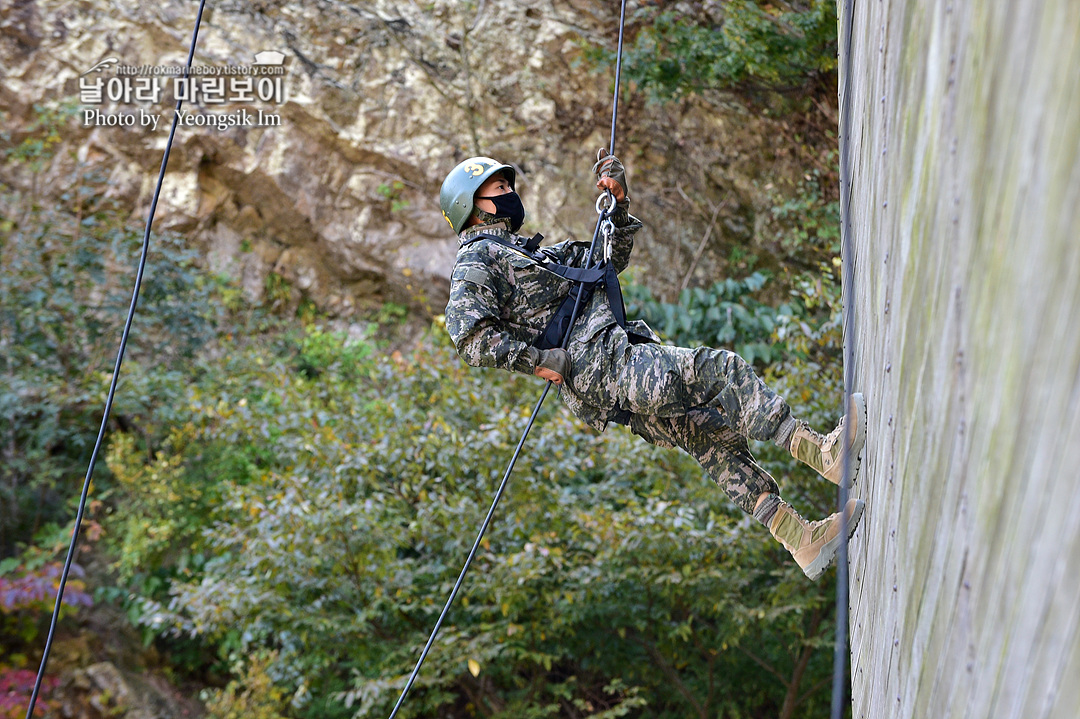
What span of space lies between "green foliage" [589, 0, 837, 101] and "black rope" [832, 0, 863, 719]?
5816 millimetres

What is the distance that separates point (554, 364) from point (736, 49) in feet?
23.6

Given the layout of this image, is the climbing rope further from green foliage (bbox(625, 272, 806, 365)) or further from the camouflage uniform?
green foliage (bbox(625, 272, 806, 365))

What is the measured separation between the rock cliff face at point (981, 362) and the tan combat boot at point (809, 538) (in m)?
1.00

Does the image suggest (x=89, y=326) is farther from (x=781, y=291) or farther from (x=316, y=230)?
(x=781, y=291)

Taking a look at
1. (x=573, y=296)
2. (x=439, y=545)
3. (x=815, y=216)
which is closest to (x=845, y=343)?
(x=573, y=296)

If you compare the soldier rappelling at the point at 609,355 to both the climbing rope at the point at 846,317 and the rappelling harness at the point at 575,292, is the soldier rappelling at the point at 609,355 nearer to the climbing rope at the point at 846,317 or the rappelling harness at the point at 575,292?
the rappelling harness at the point at 575,292

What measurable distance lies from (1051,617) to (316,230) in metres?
12.3

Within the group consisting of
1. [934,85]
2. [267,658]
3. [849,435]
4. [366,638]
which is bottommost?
[267,658]

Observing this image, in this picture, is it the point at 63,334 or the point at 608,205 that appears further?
the point at 63,334

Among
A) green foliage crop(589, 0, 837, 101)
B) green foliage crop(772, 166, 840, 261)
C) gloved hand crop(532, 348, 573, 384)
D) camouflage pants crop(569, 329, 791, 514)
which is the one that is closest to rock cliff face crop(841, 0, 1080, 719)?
camouflage pants crop(569, 329, 791, 514)

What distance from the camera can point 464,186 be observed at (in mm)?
3732

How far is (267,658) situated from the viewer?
766 cm

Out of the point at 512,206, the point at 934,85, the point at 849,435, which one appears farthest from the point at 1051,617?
the point at 512,206

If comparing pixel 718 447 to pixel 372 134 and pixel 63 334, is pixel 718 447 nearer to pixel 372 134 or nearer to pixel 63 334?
pixel 63 334
